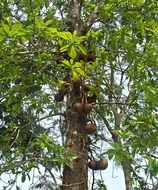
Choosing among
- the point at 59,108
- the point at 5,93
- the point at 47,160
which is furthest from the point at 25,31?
the point at 59,108

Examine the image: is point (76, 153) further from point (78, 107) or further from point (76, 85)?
point (76, 85)

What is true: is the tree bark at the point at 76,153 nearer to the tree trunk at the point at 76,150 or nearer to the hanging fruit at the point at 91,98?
the tree trunk at the point at 76,150

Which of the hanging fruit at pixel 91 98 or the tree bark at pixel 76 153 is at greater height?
the hanging fruit at pixel 91 98

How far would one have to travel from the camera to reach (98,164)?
3.39 metres

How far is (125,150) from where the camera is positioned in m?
2.77

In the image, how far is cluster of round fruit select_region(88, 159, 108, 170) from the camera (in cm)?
338

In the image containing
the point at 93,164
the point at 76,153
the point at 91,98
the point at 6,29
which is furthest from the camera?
the point at 91,98

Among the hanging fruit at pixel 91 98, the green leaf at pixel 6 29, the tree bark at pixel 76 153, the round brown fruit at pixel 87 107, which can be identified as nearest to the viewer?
the green leaf at pixel 6 29

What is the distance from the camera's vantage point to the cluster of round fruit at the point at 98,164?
3385mm

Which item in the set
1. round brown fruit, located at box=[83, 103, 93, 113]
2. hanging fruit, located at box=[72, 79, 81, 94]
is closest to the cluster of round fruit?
round brown fruit, located at box=[83, 103, 93, 113]

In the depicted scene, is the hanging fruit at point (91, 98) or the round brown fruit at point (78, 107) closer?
the round brown fruit at point (78, 107)

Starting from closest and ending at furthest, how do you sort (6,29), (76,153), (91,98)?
(6,29)
(76,153)
(91,98)

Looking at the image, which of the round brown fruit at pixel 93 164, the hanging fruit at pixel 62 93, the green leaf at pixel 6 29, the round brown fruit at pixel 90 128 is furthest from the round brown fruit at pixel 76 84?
the green leaf at pixel 6 29

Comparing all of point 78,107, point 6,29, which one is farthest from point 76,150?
point 6,29
